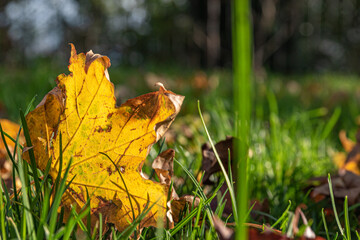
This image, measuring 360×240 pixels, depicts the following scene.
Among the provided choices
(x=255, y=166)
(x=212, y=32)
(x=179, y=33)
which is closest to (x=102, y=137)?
(x=255, y=166)

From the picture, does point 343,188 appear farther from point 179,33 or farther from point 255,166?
point 179,33

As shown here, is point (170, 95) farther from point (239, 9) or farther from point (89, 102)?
point (239, 9)

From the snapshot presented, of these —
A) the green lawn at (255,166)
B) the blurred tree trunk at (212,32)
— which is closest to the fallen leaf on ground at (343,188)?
the green lawn at (255,166)

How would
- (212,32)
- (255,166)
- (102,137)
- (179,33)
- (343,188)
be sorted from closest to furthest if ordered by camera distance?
(102,137) < (343,188) < (255,166) < (212,32) < (179,33)

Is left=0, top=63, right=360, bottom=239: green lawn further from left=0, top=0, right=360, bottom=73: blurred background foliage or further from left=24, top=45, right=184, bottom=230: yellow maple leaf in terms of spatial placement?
left=0, top=0, right=360, bottom=73: blurred background foliage

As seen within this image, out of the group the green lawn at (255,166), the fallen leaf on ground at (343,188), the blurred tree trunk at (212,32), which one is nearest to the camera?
the green lawn at (255,166)

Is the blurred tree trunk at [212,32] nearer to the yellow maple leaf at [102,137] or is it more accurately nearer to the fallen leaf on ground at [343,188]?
the fallen leaf on ground at [343,188]

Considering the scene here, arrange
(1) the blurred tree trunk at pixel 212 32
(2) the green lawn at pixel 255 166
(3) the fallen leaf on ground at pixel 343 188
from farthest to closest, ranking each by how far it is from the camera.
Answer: (1) the blurred tree trunk at pixel 212 32 → (3) the fallen leaf on ground at pixel 343 188 → (2) the green lawn at pixel 255 166

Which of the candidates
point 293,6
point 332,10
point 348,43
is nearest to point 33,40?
point 293,6
